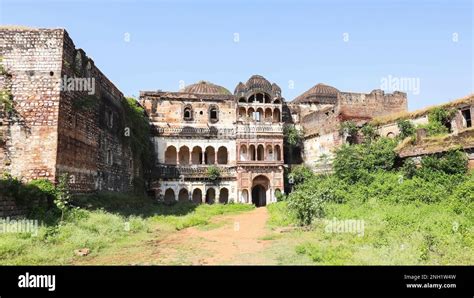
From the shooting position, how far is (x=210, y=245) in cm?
1199

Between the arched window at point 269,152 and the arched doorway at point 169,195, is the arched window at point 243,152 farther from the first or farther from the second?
the arched doorway at point 169,195

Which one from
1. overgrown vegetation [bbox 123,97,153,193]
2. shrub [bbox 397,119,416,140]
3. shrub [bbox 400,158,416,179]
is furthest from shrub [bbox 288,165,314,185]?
overgrown vegetation [bbox 123,97,153,193]

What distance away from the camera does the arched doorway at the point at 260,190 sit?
3072 cm

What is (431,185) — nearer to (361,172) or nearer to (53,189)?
(361,172)

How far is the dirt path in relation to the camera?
9664mm

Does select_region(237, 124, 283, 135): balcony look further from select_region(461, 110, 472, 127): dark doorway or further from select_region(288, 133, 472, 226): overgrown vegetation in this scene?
select_region(461, 110, 472, 127): dark doorway

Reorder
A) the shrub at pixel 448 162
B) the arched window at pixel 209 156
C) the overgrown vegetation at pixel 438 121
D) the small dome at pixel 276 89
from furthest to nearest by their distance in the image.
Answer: the small dome at pixel 276 89, the arched window at pixel 209 156, the overgrown vegetation at pixel 438 121, the shrub at pixel 448 162

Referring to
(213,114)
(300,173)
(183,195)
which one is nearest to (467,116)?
(300,173)

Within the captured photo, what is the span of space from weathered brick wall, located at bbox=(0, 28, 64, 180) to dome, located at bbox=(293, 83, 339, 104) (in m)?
26.7

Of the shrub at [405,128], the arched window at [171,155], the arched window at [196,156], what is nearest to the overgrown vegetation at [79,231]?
the arched window at [171,155]

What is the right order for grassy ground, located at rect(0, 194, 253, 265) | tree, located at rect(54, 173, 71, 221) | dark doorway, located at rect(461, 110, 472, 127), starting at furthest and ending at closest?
dark doorway, located at rect(461, 110, 472, 127), tree, located at rect(54, 173, 71, 221), grassy ground, located at rect(0, 194, 253, 265)

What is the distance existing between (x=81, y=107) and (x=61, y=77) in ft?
6.72
